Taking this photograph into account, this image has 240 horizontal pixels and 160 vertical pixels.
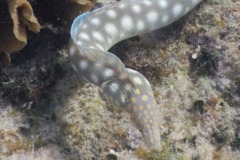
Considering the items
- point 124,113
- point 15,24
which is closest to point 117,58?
point 124,113

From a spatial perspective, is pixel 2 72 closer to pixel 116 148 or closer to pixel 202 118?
pixel 116 148

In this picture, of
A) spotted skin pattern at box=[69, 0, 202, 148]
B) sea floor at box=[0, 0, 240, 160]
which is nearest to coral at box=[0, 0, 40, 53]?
sea floor at box=[0, 0, 240, 160]

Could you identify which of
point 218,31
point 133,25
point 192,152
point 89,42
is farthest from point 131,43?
point 192,152

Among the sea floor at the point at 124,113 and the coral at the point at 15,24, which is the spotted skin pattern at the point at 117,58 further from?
the coral at the point at 15,24

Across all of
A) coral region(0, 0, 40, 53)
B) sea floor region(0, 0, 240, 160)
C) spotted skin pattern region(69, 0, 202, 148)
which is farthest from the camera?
sea floor region(0, 0, 240, 160)

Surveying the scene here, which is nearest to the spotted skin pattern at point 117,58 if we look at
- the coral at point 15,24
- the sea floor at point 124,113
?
the sea floor at point 124,113

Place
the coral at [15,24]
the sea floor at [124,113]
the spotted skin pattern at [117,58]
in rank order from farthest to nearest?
the sea floor at [124,113], the coral at [15,24], the spotted skin pattern at [117,58]

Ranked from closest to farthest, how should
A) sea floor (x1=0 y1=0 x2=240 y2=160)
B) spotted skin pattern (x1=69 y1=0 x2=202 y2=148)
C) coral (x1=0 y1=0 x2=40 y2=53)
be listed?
1. spotted skin pattern (x1=69 y1=0 x2=202 y2=148)
2. coral (x1=0 y1=0 x2=40 y2=53)
3. sea floor (x1=0 y1=0 x2=240 y2=160)

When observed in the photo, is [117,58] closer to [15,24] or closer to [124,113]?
[124,113]

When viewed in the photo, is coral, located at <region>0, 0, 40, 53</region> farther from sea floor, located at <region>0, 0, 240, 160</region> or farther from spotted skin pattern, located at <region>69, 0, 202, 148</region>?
spotted skin pattern, located at <region>69, 0, 202, 148</region>
